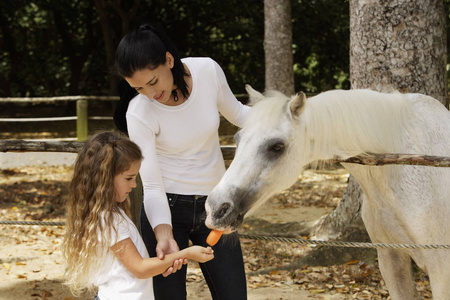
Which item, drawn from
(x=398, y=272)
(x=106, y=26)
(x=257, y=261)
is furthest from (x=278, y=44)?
(x=106, y=26)

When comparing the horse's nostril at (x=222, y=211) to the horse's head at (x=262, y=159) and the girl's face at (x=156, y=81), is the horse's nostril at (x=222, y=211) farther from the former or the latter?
the girl's face at (x=156, y=81)

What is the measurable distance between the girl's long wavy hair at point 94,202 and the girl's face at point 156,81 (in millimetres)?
221

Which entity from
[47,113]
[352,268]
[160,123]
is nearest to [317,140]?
[160,123]

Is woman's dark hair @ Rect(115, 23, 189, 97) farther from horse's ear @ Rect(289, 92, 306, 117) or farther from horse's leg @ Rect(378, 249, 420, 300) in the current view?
horse's leg @ Rect(378, 249, 420, 300)

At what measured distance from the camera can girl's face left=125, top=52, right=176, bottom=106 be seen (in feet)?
6.82

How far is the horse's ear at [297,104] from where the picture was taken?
221 centimetres

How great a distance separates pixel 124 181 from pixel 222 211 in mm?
408

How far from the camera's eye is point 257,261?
5008mm

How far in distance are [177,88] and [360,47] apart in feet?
7.14

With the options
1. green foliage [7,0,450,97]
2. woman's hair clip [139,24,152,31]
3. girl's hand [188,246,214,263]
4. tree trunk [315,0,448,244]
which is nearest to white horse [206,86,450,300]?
girl's hand [188,246,214,263]

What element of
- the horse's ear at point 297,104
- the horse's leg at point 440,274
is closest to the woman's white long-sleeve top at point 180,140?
the horse's ear at point 297,104

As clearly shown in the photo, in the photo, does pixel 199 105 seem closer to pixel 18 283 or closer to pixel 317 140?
pixel 317 140

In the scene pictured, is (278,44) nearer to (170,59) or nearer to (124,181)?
(170,59)

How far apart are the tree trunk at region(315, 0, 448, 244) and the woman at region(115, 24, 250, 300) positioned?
1.88 metres
